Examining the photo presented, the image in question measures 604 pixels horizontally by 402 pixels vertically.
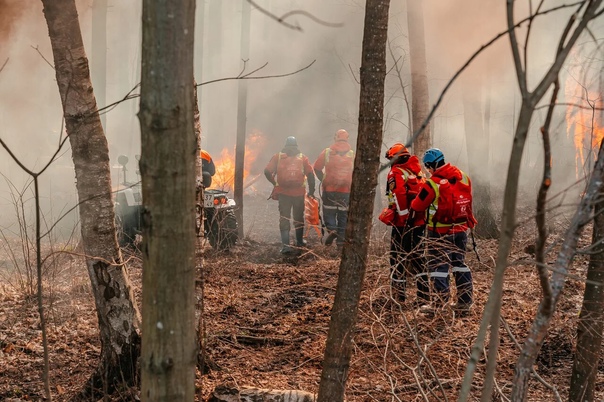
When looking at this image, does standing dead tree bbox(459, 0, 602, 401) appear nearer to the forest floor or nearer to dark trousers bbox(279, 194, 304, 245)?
the forest floor

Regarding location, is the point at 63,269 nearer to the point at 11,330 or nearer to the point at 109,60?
the point at 11,330

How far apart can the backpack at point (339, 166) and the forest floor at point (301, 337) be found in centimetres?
239

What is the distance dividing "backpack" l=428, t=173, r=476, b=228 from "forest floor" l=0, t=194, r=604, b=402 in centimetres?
81

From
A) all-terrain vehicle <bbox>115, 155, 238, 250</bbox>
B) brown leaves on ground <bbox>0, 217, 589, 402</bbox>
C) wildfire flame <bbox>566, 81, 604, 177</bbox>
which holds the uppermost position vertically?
wildfire flame <bbox>566, 81, 604, 177</bbox>

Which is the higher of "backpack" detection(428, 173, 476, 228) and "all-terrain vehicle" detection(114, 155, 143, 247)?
"backpack" detection(428, 173, 476, 228)

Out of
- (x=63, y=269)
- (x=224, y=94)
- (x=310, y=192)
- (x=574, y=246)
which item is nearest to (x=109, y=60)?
(x=224, y=94)

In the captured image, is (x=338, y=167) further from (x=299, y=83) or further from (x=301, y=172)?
(x=299, y=83)

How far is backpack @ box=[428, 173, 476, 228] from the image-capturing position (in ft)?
23.3

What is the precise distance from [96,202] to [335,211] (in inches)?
286

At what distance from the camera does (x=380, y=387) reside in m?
5.27

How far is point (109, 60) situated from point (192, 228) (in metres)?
41.8

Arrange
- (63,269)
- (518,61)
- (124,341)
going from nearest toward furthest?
(518,61) < (124,341) < (63,269)

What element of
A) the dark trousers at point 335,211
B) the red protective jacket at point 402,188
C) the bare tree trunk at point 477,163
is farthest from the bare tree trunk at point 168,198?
the bare tree trunk at point 477,163

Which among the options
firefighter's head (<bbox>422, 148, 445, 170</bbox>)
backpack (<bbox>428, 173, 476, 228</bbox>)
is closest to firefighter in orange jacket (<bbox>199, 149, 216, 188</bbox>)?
firefighter's head (<bbox>422, 148, 445, 170</bbox>)
